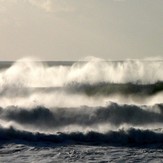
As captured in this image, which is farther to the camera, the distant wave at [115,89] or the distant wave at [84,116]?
the distant wave at [115,89]

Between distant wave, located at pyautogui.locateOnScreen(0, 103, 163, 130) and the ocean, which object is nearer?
the ocean

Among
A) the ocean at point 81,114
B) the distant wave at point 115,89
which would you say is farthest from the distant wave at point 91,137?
the distant wave at point 115,89

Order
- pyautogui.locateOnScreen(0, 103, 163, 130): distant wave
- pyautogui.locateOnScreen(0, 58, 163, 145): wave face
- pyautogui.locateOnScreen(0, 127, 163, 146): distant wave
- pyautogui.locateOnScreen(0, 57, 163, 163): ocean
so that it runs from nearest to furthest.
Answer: pyautogui.locateOnScreen(0, 57, 163, 163): ocean < pyautogui.locateOnScreen(0, 127, 163, 146): distant wave < pyautogui.locateOnScreen(0, 58, 163, 145): wave face < pyautogui.locateOnScreen(0, 103, 163, 130): distant wave

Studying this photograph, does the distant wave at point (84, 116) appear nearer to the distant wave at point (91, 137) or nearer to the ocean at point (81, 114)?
the ocean at point (81, 114)

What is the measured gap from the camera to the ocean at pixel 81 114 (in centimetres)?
1448

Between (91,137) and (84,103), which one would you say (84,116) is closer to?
(91,137)

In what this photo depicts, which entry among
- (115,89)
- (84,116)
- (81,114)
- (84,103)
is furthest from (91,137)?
(115,89)

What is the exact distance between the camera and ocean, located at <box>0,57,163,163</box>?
1448 cm

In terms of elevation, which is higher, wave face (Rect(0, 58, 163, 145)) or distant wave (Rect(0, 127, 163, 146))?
wave face (Rect(0, 58, 163, 145))

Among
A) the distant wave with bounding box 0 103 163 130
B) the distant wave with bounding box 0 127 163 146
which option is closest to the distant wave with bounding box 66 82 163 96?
the distant wave with bounding box 0 103 163 130

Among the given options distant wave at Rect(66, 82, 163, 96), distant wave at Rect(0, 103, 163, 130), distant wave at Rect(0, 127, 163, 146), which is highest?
distant wave at Rect(66, 82, 163, 96)

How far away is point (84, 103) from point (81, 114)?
22.6ft

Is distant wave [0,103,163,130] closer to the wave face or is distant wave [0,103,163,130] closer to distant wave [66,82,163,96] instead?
the wave face

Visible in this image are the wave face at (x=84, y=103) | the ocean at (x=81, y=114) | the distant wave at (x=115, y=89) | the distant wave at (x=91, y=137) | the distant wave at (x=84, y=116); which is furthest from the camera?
the distant wave at (x=115, y=89)
